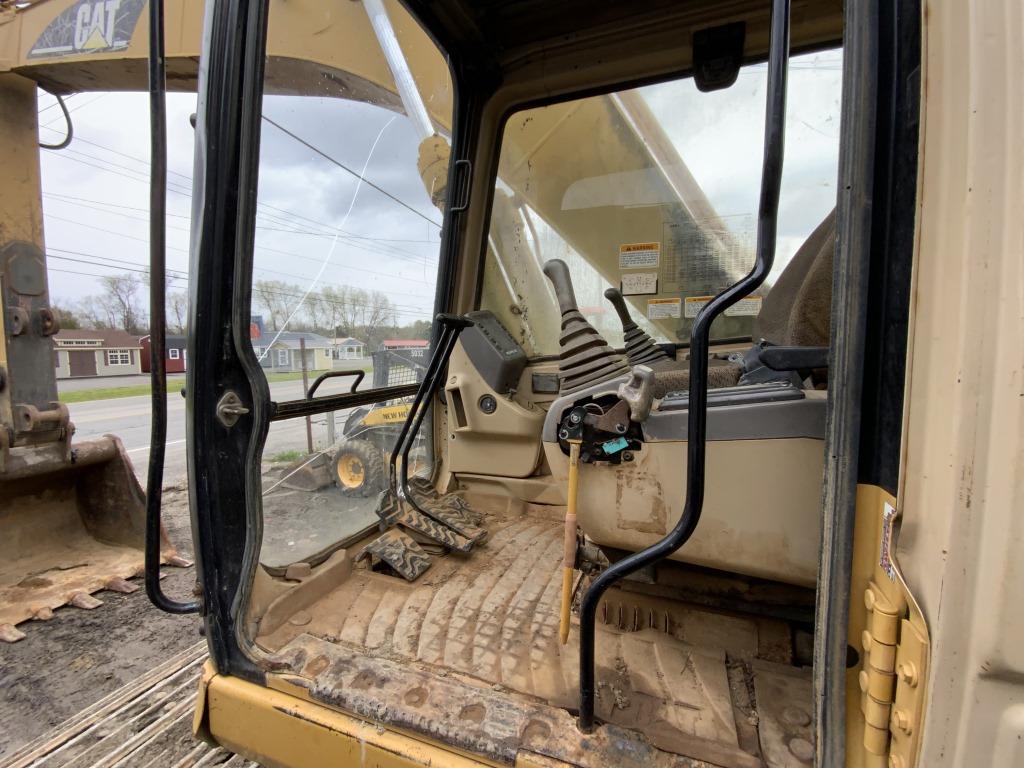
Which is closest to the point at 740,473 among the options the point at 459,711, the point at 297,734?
the point at 459,711

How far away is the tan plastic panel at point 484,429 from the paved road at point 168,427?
1.80ft

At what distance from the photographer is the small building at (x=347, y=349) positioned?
1.81 metres

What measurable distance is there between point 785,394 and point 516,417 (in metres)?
1.46

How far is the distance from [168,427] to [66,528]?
510 cm

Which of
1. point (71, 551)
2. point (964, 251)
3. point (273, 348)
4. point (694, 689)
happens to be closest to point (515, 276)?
point (273, 348)

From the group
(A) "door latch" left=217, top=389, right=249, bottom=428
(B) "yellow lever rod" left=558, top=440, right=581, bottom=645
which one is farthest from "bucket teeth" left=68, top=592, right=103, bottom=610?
(B) "yellow lever rod" left=558, top=440, right=581, bottom=645

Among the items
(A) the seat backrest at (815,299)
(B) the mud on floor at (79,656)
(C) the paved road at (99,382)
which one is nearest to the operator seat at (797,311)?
(A) the seat backrest at (815,299)

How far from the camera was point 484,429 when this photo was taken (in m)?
2.38

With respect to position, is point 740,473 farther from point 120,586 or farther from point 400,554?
point 120,586

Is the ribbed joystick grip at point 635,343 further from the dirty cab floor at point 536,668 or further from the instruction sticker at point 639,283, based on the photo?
the dirty cab floor at point 536,668

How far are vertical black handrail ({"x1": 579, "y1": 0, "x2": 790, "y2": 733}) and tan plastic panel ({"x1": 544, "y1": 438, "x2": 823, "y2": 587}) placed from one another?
0.19 metres

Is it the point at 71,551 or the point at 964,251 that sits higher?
the point at 964,251

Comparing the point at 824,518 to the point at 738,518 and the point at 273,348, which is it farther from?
the point at 273,348

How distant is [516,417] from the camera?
232 centimetres
